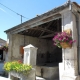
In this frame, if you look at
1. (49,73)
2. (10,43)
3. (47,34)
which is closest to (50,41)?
(47,34)

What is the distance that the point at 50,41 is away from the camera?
44.9 ft

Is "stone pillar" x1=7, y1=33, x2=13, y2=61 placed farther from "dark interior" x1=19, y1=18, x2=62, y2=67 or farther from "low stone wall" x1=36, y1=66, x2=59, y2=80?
"low stone wall" x1=36, y1=66, x2=59, y2=80

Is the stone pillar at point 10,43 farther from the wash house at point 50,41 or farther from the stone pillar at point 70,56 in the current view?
the stone pillar at point 70,56

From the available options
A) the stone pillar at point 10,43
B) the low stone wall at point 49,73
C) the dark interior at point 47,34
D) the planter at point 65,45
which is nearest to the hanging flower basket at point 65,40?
the planter at point 65,45

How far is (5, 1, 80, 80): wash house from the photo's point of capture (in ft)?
18.2

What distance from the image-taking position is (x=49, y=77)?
838 centimetres

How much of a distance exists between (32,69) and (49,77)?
2.03 metres

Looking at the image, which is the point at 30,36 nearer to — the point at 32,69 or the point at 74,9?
the point at 32,69

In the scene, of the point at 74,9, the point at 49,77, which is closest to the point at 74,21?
the point at 74,9

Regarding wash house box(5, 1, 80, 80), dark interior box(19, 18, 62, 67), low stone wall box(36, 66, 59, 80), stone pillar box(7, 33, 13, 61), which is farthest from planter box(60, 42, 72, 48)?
stone pillar box(7, 33, 13, 61)

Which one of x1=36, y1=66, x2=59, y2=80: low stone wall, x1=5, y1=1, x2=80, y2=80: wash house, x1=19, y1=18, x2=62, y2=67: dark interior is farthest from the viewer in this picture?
x1=19, y1=18, x2=62, y2=67: dark interior

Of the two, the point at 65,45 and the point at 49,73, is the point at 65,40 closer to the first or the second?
the point at 65,45

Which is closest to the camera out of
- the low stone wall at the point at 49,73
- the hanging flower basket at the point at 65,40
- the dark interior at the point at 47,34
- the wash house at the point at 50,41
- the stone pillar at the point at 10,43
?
the hanging flower basket at the point at 65,40

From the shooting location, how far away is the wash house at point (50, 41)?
219 inches
